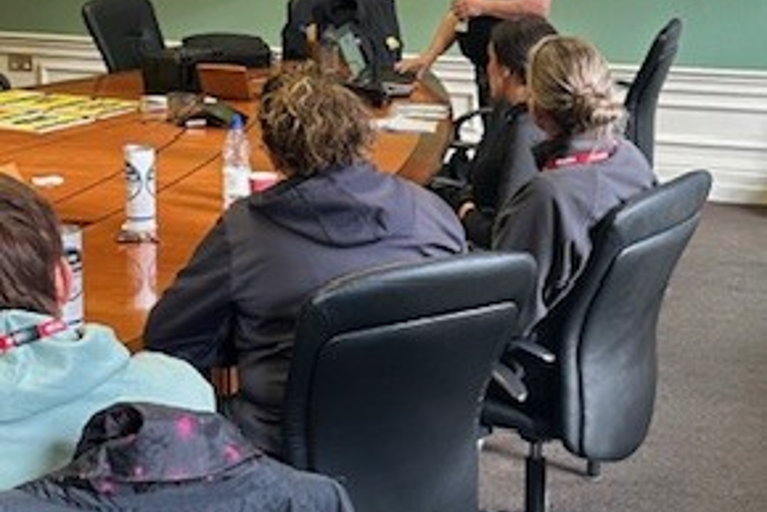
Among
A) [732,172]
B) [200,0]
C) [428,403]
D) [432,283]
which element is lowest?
[732,172]

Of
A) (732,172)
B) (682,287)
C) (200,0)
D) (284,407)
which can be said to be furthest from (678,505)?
(200,0)

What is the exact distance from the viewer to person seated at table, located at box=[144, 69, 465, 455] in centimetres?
201

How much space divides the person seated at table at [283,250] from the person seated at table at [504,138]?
1.05m

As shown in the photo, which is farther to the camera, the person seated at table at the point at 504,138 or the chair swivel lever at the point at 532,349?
the person seated at table at the point at 504,138

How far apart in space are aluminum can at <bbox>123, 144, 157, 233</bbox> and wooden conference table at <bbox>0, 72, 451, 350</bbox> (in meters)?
0.05

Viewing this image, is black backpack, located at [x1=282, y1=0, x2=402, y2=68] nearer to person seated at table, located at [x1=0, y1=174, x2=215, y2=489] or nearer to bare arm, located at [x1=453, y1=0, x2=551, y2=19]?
bare arm, located at [x1=453, y1=0, x2=551, y2=19]

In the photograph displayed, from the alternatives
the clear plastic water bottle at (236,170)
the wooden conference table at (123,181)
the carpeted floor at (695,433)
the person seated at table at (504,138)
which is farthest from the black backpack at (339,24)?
the clear plastic water bottle at (236,170)

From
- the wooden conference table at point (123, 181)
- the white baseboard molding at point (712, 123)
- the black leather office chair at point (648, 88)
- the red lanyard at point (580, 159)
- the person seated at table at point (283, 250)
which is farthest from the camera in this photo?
the white baseboard molding at point (712, 123)

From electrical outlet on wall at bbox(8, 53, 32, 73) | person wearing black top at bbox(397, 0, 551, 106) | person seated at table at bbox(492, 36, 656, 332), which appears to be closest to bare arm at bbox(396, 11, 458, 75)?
person wearing black top at bbox(397, 0, 551, 106)

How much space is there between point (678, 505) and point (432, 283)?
1.62 metres

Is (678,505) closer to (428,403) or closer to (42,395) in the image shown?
(428,403)

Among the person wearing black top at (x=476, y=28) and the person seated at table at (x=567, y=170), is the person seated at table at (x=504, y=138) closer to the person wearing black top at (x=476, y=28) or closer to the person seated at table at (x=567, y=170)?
the person seated at table at (x=567, y=170)

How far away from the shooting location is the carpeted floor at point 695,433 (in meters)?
3.15

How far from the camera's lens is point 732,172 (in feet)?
20.7
